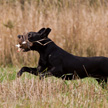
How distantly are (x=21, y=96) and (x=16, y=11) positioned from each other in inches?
172

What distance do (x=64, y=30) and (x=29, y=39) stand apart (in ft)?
9.73

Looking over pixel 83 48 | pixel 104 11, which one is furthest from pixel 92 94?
pixel 104 11

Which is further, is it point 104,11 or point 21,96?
point 104,11

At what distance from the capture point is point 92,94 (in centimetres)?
445

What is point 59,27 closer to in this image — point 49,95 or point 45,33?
point 45,33

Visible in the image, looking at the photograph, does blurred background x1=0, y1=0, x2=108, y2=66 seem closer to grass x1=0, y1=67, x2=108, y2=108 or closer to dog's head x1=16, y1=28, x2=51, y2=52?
dog's head x1=16, y1=28, x2=51, y2=52

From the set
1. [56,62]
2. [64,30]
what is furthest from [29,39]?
[64,30]

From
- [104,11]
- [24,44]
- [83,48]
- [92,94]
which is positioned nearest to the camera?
[92,94]

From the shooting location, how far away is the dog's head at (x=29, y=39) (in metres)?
5.12

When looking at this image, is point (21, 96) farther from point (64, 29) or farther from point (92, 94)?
point (64, 29)

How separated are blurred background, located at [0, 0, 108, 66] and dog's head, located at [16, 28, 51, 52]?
2.67 metres

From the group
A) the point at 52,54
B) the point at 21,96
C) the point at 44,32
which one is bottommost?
the point at 21,96

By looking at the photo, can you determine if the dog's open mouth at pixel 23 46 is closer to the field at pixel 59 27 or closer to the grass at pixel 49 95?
the grass at pixel 49 95

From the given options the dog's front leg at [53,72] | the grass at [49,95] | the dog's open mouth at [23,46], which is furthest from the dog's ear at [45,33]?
the grass at [49,95]
